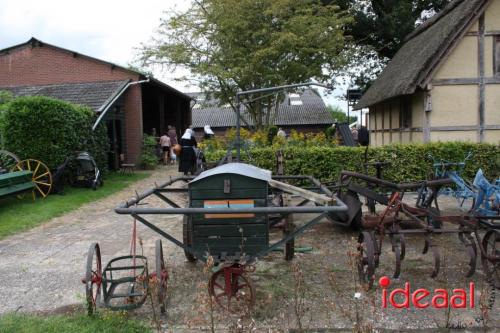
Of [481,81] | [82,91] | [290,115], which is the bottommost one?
[481,81]

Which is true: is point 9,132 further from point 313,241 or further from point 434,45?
point 434,45

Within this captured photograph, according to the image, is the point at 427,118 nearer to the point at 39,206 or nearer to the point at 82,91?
the point at 39,206

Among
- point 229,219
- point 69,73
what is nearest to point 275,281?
point 229,219

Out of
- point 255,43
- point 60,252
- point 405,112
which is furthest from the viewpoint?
point 255,43

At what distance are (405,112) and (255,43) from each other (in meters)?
6.44

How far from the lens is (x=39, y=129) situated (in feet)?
36.0

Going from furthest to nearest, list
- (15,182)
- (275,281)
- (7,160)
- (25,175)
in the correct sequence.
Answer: (7,160) < (25,175) < (15,182) < (275,281)

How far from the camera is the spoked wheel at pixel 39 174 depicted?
10578mm

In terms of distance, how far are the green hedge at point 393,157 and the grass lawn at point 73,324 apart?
22.7 feet

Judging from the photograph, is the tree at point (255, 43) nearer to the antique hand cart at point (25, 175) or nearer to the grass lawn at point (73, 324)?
the antique hand cart at point (25, 175)

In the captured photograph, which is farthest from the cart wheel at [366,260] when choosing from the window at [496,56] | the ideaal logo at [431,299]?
the window at [496,56]

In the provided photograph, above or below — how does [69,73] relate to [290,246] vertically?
above

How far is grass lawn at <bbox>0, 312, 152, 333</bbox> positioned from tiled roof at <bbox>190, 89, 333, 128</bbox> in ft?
119

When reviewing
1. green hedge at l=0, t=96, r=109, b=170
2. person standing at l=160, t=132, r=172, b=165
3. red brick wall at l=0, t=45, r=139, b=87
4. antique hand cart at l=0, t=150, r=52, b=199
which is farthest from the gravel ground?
person standing at l=160, t=132, r=172, b=165
